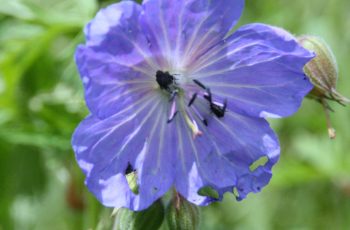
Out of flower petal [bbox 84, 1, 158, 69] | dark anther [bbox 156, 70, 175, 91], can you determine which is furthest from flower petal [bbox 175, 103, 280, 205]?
flower petal [bbox 84, 1, 158, 69]

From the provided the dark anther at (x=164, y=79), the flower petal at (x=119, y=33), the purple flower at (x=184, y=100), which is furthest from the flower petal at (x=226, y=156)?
the flower petal at (x=119, y=33)

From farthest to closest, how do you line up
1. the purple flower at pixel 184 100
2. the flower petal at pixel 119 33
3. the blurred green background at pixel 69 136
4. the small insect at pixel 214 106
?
the blurred green background at pixel 69 136, the small insect at pixel 214 106, the purple flower at pixel 184 100, the flower petal at pixel 119 33

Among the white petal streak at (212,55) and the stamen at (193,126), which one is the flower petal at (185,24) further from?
the stamen at (193,126)

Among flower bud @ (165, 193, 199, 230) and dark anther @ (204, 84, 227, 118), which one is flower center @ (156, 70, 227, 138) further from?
flower bud @ (165, 193, 199, 230)

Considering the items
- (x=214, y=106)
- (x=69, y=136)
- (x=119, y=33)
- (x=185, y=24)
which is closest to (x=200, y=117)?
(x=214, y=106)

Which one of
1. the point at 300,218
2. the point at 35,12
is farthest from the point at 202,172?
the point at 300,218

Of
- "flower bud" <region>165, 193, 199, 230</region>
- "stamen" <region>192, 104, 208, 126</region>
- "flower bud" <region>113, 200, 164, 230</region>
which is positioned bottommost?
"flower bud" <region>165, 193, 199, 230</region>
